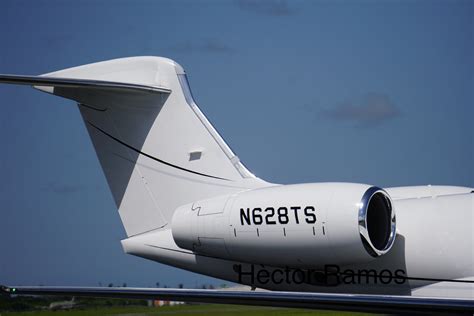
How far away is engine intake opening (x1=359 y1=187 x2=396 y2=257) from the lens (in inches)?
349

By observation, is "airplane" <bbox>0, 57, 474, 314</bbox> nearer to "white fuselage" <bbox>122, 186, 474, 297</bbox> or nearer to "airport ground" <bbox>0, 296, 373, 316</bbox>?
"white fuselage" <bbox>122, 186, 474, 297</bbox>

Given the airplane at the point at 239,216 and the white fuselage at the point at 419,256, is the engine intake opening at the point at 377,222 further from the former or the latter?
the white fuselage at the point at 419,256

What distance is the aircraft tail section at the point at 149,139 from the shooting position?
434 inches

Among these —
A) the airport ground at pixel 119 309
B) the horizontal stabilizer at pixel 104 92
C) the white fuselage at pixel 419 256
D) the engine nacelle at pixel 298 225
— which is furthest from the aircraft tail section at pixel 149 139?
the airport ground at pixel 119 309

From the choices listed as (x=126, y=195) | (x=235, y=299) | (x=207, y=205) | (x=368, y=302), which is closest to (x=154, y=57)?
(x=126, y=195)

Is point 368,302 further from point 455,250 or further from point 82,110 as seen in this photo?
point 82,110

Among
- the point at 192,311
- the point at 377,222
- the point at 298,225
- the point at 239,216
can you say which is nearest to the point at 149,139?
the point at 239,216

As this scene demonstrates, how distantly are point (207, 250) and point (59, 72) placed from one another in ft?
12.6

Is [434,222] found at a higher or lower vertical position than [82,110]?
lower

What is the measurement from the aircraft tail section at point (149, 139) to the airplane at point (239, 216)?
0.02 metres

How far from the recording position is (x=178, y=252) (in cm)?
1056

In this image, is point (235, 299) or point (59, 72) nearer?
point (235, 299)

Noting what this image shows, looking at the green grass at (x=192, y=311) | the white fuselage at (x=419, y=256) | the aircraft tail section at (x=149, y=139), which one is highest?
the aircraft tail section at (x=149, y=139)

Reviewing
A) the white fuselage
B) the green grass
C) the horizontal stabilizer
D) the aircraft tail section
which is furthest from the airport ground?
the horizontal stabilizer
